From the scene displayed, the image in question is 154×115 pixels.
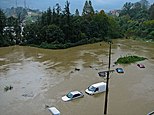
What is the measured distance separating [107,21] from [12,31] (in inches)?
619

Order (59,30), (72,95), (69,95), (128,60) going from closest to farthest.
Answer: (72,95) → (69,95) → (128,60) → (59,30)

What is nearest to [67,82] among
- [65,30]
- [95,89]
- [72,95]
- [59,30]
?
[95,89]

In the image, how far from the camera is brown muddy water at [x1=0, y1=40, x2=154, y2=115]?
14500mm

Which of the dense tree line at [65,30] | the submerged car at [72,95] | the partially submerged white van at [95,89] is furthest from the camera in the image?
the dense tree line at [65,30]

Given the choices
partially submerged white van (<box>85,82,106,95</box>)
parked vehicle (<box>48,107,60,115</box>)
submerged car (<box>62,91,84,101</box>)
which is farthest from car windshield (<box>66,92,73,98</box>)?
parked vehicle (<box>48,107,60,115</box>)

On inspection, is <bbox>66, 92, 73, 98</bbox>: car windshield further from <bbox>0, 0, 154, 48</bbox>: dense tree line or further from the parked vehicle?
<bbox>0, 0, 154, 48</bbox>: dense tree line

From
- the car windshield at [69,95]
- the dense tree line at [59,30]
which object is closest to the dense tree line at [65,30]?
the dense tree line at [59,30]

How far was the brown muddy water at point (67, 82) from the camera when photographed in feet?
47.6

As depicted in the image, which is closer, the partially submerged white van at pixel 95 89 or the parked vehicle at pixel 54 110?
the parked vehicle at pixel 54 110

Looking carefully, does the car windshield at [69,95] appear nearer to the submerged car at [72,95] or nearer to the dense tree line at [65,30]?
the submerged car at [72,95]

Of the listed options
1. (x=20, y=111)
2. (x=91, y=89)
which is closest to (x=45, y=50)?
(x=91, y=89)

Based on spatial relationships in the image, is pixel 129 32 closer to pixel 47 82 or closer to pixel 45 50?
pixel 45 50

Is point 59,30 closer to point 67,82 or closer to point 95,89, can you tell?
point 67,82

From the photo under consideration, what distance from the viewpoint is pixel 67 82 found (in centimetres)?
1897
